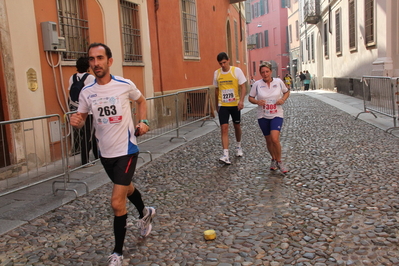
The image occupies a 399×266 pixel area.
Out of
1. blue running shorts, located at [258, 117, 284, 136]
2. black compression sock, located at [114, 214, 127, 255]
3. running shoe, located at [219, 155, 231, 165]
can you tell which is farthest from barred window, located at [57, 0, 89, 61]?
black compression sock, located at [114, 214, 127, 255]

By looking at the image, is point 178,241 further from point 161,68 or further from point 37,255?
point 161,68

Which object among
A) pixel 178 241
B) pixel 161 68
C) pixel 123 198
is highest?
pixel 161 68

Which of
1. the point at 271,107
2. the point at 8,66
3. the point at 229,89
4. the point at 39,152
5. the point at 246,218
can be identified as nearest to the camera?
the point at 246,218

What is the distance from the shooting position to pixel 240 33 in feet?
84.5

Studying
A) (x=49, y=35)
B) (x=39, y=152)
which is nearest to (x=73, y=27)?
(x=49, y=35)

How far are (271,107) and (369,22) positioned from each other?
461 inches

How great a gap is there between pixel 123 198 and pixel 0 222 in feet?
6.28

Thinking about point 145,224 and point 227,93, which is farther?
point 227,93

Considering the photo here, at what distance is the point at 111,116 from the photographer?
340cm

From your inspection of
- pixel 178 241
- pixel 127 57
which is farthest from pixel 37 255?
pixel 127 57

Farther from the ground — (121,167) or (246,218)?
(121,167)

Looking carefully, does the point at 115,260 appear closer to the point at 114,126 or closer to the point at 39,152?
the point at 114,126

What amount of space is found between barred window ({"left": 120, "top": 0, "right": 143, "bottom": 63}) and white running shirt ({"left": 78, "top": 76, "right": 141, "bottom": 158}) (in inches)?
276

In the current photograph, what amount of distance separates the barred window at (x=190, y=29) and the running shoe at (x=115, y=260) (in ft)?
38.6
